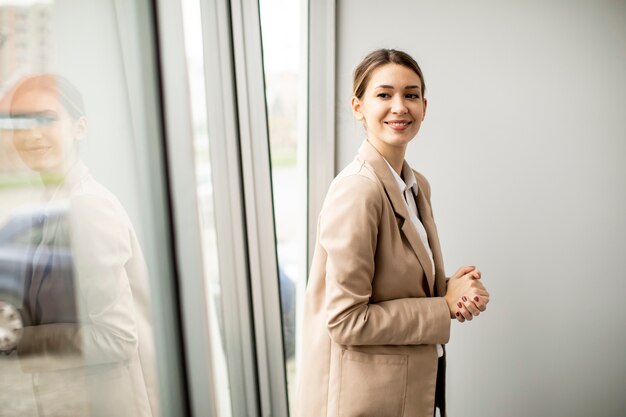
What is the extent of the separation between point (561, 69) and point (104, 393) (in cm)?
156

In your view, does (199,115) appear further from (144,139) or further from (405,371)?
(405,371)

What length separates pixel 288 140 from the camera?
167cm

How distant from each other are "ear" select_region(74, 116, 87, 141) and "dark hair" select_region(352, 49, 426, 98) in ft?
1.91

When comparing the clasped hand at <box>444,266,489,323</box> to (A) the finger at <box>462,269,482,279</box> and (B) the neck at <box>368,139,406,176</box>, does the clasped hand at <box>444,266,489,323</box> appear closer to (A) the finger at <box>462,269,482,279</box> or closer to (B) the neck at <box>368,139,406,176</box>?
(A) the finger at <box>462,269,482,279</box>

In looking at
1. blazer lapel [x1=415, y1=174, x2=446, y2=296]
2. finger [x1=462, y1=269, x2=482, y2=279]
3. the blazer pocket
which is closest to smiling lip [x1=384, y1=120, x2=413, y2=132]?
blazer lapel [x1=415, y1=174, x2=446, y2=296]

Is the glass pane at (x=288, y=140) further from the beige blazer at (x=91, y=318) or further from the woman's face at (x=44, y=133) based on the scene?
the woman's face at (x=44, y=133)

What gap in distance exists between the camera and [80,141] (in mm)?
856

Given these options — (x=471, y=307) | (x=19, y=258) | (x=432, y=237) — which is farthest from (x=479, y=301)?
(x=19, y=258)

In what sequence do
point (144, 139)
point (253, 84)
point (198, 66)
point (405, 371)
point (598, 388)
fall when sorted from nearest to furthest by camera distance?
point (405, 371), point (144, 139), point (198, 66), point (253, 84), point (598, 388)

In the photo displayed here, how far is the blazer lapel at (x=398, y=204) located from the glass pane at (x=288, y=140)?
2.13 ft

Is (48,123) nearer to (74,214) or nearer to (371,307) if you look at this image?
(74,214)

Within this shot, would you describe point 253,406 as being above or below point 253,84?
below

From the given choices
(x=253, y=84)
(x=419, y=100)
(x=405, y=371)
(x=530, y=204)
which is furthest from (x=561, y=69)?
(x=405, y=371)

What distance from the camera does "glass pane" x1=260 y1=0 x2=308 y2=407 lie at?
5.11 ft
